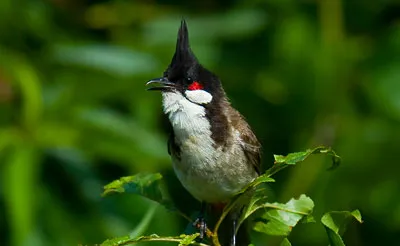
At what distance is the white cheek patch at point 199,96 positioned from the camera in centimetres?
299

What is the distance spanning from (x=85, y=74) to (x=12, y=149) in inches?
23.1

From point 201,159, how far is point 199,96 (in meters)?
0.20

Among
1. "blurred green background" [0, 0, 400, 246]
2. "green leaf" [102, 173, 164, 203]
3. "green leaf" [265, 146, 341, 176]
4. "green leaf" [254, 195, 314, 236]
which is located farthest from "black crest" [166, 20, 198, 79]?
"blurred green background" [0, 0, 400, 246]

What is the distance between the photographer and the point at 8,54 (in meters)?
4.52

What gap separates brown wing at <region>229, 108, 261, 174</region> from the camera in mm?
3053

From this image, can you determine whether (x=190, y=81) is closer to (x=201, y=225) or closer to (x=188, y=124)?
(x=188, y=124)

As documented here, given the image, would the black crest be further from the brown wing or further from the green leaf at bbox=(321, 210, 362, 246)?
the green leaf at bbox=(321, 210, 362, 246)

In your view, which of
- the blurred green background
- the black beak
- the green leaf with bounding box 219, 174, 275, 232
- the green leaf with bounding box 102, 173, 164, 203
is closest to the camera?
the green leaf with bounding box 219, 174, 275, 232

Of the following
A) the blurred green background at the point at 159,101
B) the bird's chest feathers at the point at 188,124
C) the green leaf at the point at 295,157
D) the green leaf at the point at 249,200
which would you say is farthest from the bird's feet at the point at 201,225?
the blurred green background at the point at 159,101

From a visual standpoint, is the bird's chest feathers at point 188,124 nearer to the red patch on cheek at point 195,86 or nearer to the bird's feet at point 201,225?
the red patch on cheek at point 195,86

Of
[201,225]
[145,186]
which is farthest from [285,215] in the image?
[145,186]

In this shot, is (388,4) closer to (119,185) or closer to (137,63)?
(137,63)

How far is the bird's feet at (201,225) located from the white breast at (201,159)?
0.15m

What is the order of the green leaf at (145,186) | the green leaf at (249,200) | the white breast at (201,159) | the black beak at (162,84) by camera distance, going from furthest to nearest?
the black beak at (162,84) → the white breast at (201,159) → the green leaf at (145,186) → the green leaf at (249,200)
